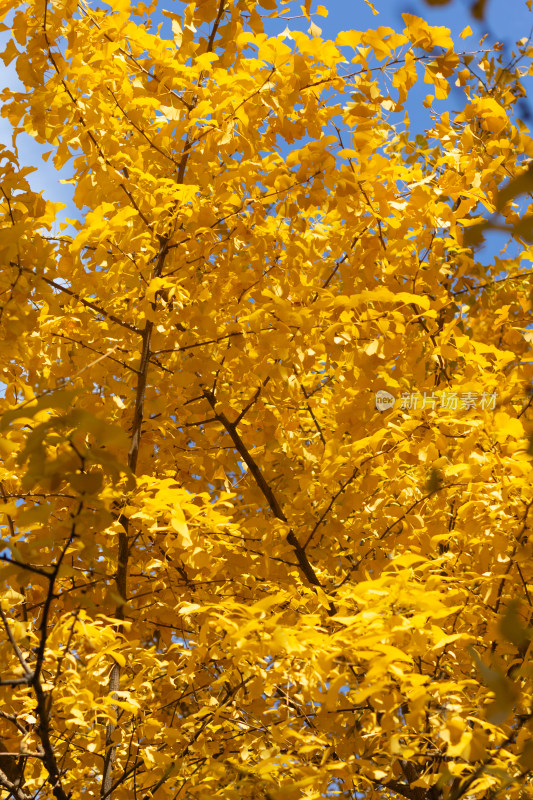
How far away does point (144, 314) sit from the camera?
2441 mm

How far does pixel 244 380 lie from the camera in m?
2.94

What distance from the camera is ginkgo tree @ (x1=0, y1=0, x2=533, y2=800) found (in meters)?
2.14

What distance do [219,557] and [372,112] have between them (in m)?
1.68

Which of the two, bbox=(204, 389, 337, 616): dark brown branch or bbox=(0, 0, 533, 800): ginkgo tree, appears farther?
bbox=(204, 389, 337, 616): dark brown branch

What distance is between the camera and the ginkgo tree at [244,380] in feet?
7.02

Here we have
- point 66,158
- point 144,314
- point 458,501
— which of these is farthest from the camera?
point 458,501

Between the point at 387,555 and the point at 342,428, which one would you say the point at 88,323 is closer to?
the point at 342,428

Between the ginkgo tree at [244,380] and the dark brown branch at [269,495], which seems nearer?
the ginkgo tree at [244,380]

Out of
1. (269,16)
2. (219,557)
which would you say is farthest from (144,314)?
(269,16)

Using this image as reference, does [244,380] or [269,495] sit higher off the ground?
[244,380]

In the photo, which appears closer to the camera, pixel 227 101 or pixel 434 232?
pixel 227 101

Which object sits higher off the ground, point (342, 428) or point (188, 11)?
point (188, 11)

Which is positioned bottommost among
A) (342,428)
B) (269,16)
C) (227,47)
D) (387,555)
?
(387,555)

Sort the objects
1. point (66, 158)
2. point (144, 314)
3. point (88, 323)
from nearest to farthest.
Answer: point (144, 314), point (66, 158), point (88, 323)
